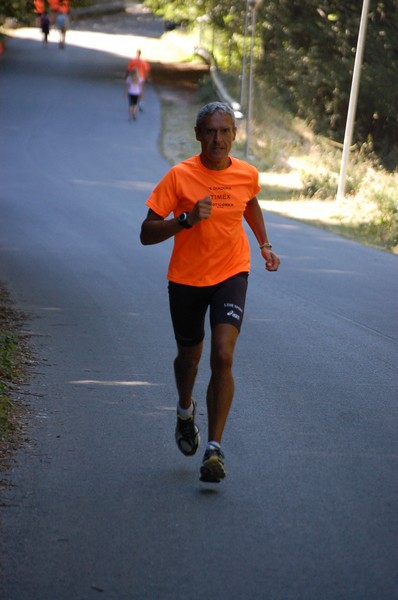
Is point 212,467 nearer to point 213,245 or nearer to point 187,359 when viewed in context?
point 187,359

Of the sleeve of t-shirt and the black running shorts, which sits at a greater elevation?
the sleeve of t-shirt

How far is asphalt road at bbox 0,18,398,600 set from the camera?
14.7ft

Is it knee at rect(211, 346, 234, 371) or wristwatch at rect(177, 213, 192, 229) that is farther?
knee at rect(211, 346, 234, 371)

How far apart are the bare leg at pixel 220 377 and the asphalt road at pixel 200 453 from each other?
343 mm

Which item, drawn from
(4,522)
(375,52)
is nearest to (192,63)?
(375,52)

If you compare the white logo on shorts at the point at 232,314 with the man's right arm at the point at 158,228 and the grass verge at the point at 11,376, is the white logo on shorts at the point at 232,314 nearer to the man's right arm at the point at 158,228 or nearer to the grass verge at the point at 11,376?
the man's right arm at the point at 158,228

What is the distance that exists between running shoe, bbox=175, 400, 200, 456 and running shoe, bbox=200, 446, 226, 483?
45 cm

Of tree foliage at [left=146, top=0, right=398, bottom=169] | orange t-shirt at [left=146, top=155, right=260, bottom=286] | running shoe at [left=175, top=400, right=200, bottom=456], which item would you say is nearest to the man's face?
orange t-shirt at [left=146, top=155, right=260, bottom=286]

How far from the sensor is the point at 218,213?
5.66m

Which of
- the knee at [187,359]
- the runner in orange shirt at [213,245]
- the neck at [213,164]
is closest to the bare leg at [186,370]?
the knee at [187,359]

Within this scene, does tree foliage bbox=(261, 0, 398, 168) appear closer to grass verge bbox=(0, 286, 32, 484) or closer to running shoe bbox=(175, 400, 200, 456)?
grass verge bbox=(0, 286, 32, 484)

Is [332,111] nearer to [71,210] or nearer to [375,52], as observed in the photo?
[375,52]

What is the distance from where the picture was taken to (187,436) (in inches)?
236

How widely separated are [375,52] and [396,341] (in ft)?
72.6
